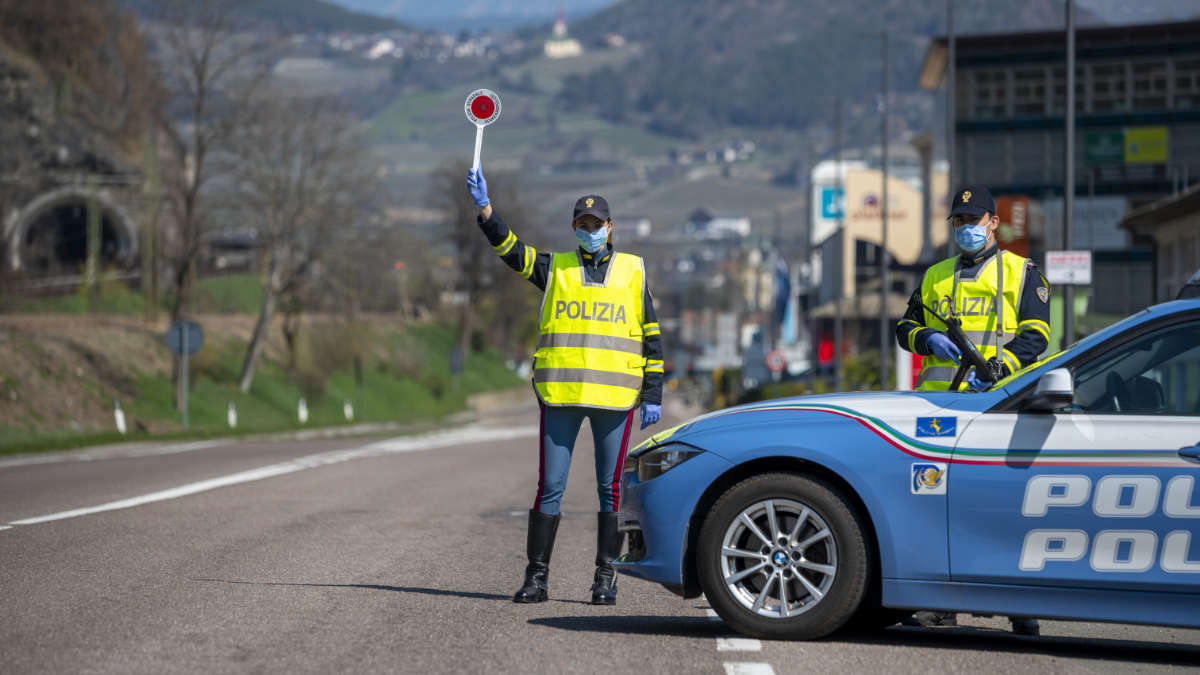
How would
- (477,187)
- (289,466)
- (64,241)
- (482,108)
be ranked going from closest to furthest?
(477,187) < (482,108) < (289,466) < (64,241)

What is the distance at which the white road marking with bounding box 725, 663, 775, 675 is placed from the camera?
22.0 feet

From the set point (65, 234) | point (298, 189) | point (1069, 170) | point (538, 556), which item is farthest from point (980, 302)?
point (65, 234)

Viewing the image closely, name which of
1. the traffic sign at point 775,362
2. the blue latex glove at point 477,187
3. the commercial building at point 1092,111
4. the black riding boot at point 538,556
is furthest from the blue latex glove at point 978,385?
the commercial building at point 1092,111

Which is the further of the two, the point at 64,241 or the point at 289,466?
the point at 64,241

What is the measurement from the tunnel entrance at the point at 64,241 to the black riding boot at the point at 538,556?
50811 millimetres

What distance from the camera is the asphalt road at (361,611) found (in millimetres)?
6984

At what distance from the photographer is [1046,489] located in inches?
280

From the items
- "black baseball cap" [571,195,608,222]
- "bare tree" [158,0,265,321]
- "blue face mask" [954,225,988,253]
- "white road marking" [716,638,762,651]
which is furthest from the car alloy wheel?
"bare tree" [158,0,265,321]

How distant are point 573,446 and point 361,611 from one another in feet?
4.49

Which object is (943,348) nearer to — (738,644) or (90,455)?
(738,644)

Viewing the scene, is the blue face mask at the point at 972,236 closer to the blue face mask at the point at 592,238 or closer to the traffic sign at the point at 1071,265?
the blue face mask at the point at 592,238

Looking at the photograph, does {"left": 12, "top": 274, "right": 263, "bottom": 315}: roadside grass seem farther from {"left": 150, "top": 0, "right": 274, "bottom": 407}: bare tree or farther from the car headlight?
the car headlight

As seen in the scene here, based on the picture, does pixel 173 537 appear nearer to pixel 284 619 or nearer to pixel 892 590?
pixel 284 619

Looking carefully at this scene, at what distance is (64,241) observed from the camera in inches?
2479
